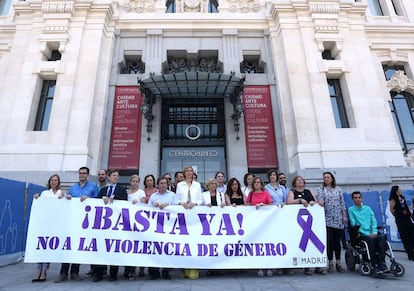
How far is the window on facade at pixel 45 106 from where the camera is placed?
1338 centimetres

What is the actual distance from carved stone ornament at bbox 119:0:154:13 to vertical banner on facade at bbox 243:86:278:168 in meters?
8.22

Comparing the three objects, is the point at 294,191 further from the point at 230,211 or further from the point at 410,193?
the point at 410,193

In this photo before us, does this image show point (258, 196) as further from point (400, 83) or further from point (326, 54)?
point (400, 83)

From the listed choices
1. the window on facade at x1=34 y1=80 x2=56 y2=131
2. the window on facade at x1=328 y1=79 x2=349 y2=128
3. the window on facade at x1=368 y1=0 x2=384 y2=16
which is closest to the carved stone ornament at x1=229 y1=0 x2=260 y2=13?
the window on facade at x1=328 y1=79 x2=349 y2=128

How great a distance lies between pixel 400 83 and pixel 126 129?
15.9 meters

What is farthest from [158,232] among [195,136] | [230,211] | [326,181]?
[195,136]

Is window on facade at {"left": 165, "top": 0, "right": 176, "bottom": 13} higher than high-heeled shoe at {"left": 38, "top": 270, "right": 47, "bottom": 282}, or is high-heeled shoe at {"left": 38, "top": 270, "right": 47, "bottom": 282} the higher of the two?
window on facade at {"left": 165, "top": 0, "right": 176, "bottom": 13}

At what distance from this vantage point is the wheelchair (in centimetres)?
518

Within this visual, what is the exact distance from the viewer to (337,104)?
46.3 ft

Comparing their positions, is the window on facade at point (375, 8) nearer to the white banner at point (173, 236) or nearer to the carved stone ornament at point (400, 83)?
the carved stone ornament at point (400, 83)

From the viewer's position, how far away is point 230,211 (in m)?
5.55

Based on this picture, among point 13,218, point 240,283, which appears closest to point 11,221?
point 13,218

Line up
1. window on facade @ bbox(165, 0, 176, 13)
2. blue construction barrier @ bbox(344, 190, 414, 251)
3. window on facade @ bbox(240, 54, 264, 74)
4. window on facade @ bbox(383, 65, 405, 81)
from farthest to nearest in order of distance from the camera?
window on facade @ bbox(165, 0, 176, 13) < window on facade @ bbox(383, 65, 405, 81) < window on facade @ bbox(240, 54, 264, 74) < blue construction barrier @ bbox(344, 190, 414, 251)

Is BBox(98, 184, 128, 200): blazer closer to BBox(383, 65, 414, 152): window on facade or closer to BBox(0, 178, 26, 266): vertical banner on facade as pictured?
BBox(0, 178, 26, 266): vertical banner on facade
